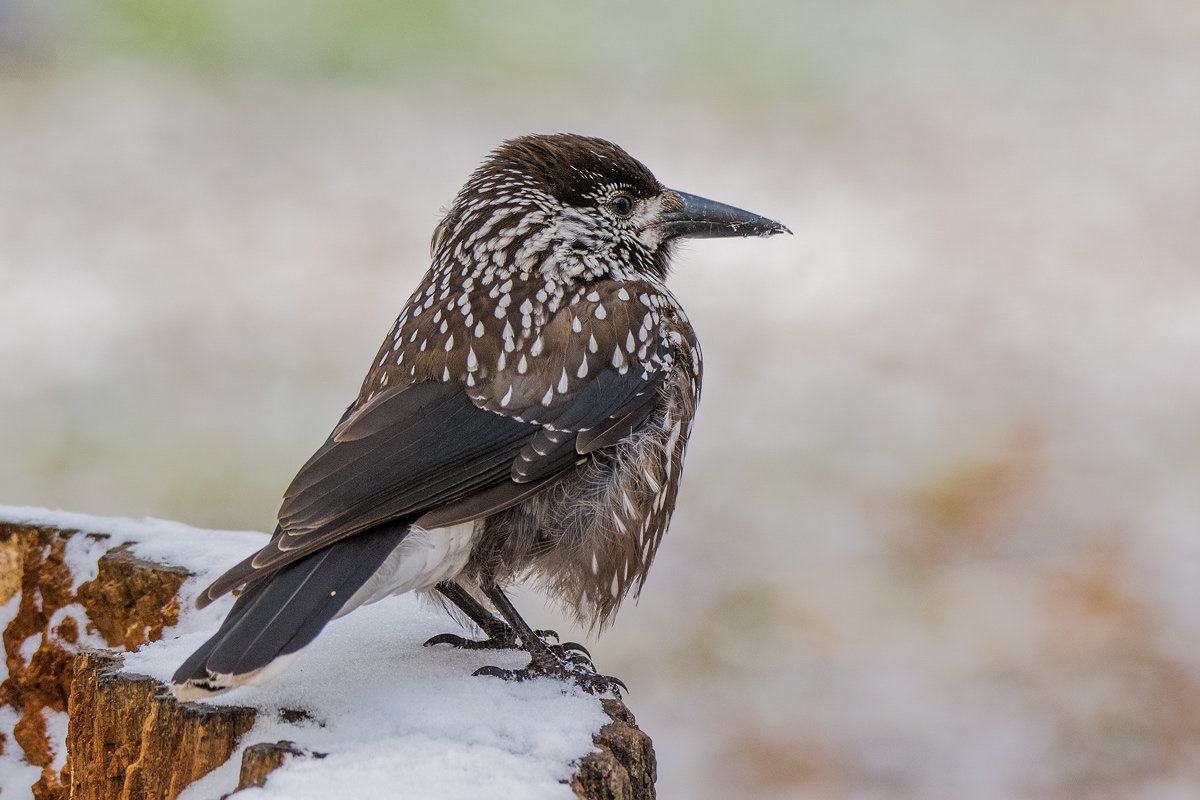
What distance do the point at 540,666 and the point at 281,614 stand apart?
79 centimetres

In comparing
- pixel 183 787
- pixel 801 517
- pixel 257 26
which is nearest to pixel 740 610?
pixel 801 517

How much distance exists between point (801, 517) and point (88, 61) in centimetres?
551

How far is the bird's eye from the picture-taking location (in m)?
3.84

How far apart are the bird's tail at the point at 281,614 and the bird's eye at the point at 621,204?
1.38 meters

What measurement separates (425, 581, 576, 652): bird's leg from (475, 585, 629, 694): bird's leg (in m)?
0.12

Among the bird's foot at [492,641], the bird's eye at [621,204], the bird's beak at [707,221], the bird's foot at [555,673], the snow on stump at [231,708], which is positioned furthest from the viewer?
the bird's beak at [707,221]

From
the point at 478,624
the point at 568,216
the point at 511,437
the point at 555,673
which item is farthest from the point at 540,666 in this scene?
the point at 568,216

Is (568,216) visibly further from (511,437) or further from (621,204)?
(511,437)

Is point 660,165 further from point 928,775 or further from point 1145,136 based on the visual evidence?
point 928,775

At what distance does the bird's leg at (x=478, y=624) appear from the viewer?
3369 millimetres

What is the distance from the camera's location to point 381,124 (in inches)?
315

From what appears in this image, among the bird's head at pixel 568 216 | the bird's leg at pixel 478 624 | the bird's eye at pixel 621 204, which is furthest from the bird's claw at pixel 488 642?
the bird's eye at pixel 621 204

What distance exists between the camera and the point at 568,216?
3736 millimetres

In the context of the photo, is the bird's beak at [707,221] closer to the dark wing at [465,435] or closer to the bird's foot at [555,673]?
the dark wing at [465,435]
